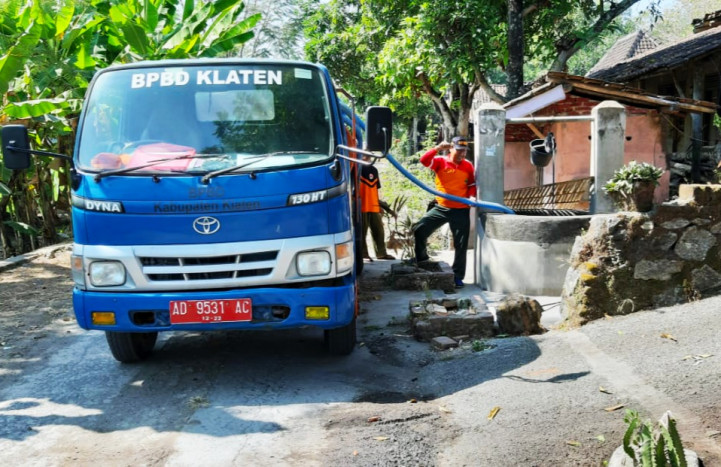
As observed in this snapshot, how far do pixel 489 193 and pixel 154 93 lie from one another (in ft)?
15.3

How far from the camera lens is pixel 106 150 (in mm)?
5348

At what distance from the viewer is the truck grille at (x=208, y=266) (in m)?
4.97

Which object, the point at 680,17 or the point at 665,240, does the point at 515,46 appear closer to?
the point at 665,240

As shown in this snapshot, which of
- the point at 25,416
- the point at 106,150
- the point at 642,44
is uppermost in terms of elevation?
the point at 642,44

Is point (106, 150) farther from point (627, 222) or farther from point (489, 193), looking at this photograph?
point (489, 193)

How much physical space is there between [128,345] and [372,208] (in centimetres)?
579

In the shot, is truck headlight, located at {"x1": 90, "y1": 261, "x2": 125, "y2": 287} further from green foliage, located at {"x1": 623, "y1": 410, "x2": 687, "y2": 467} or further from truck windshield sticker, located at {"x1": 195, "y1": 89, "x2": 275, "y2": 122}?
green foliage, located at {"x1": 623, "y1": 410, "x2": 687, "y2": 467}

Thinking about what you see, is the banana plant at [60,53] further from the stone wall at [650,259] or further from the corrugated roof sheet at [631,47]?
the corrugated roof sheet at [631,47]

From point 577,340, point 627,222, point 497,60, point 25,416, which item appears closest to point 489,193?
point 627,222

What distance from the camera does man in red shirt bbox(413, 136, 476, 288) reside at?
8766 millimetres

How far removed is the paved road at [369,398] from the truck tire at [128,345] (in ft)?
0.32

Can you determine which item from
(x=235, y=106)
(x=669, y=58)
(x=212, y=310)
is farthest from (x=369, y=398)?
(x=669, y=58)

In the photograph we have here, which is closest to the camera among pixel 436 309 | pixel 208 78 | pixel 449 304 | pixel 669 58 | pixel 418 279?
pixel 208 78

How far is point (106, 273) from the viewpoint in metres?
5.04
